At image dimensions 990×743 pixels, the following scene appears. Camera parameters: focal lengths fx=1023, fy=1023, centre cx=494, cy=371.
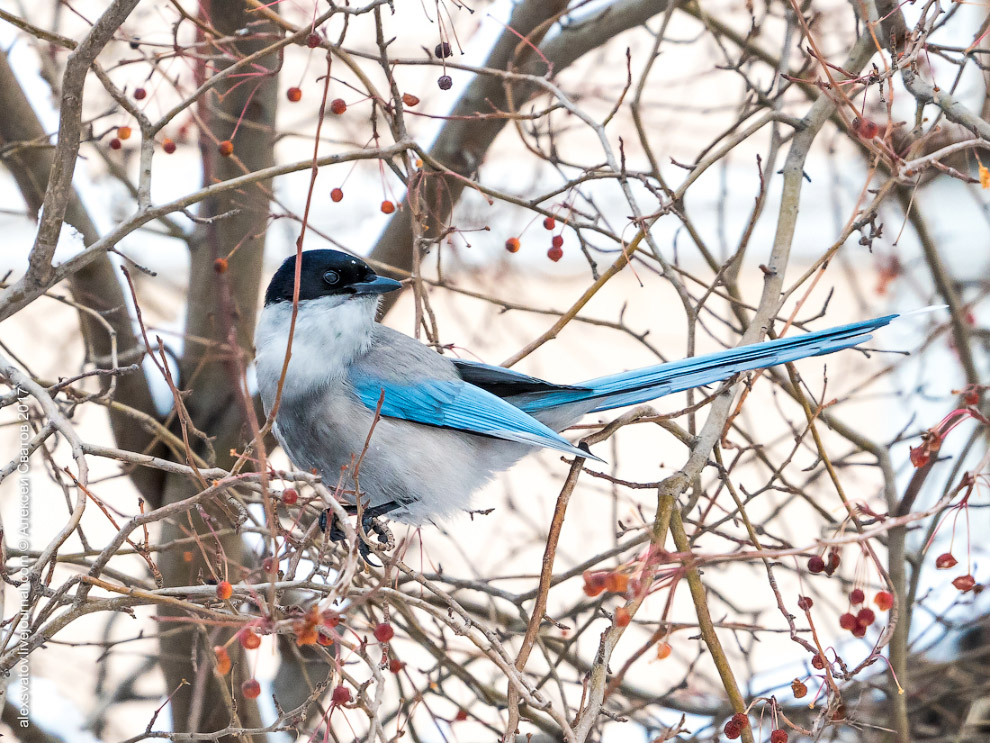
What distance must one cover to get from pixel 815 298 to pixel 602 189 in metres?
2.46

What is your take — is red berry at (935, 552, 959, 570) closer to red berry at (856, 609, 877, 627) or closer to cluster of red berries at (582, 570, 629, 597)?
red berry at (856, 609, 877, 627)

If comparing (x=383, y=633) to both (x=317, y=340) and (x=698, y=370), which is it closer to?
(x=698, y=370)

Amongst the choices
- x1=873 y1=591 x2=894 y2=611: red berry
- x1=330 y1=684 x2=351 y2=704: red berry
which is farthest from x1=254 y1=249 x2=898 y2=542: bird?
x1=330 y1=684 x2=351 y2=704: red berry

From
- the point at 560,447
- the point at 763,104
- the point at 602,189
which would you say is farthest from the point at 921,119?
the point at 602,189

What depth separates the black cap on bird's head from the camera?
3504mm

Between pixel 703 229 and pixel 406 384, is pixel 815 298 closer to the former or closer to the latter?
pixel 703 229

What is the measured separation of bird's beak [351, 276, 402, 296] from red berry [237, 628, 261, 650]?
1.68 meters

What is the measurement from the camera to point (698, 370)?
3.13 metres

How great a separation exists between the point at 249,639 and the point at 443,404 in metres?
1.72

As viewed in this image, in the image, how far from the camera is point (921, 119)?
9.62 feet

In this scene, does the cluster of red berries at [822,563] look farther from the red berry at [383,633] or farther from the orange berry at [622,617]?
the red berry at [383,633]

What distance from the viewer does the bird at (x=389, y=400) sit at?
132 inches

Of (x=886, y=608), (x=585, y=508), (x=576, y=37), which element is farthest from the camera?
(x=585, y=508)

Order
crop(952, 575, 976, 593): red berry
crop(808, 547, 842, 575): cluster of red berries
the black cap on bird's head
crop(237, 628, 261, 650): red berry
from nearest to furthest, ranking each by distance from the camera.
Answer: crop(237, 628, 261, 650): red berry, crop(952, 575, 976, 593): red berry, crop(808, 547, 842, 575): cluster of red berries, the black cap on bird's head
